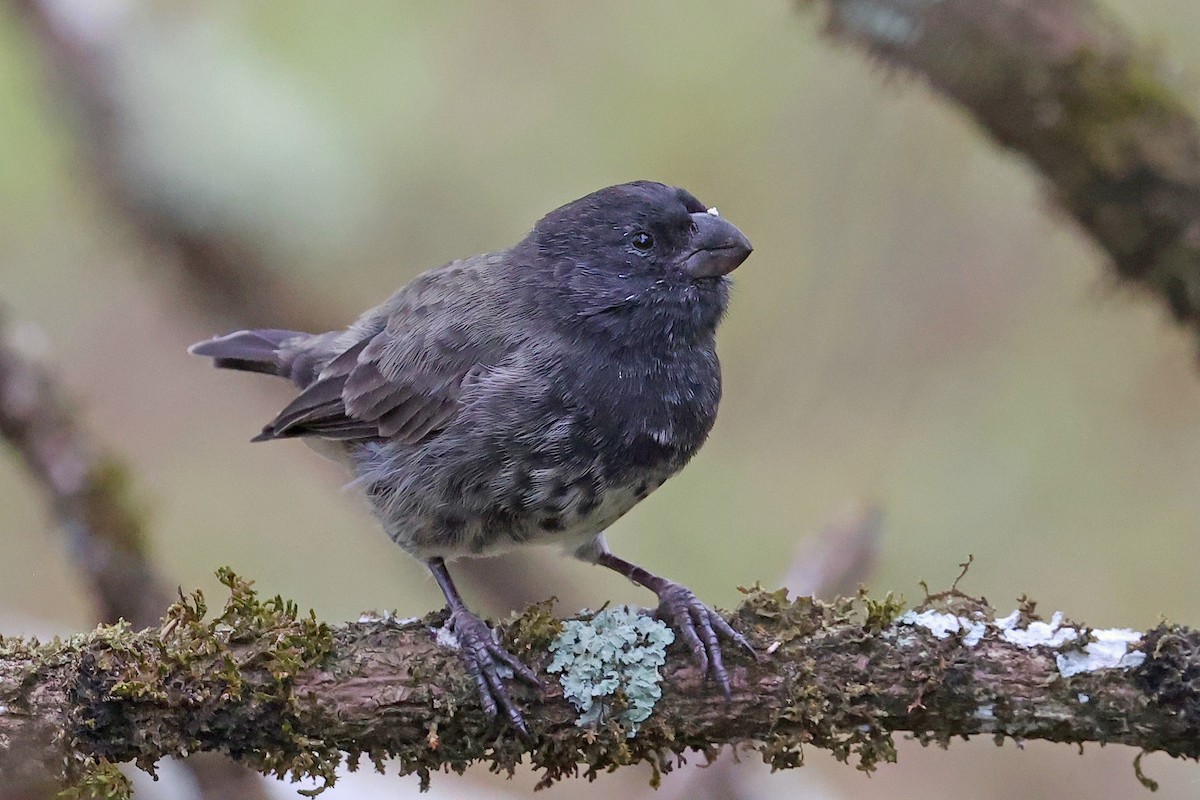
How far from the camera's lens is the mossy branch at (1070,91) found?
3523 millimetres

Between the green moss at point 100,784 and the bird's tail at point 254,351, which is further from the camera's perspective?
the bird's tail at point 254,351

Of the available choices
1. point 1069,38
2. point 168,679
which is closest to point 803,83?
point 1069,38

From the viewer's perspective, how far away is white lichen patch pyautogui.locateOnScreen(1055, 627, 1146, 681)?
2.41 metres

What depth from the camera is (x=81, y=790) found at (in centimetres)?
228

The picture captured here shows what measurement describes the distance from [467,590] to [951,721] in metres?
3.48

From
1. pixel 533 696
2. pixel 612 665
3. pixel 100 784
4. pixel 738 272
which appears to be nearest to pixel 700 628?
pixel 612 665

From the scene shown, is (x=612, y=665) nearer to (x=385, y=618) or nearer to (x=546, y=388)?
(x=385, y=618)

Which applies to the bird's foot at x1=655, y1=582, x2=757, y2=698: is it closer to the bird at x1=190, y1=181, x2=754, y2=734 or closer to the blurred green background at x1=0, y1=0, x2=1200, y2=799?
the bird at x1=190, y1=181, x2=754, y2=734

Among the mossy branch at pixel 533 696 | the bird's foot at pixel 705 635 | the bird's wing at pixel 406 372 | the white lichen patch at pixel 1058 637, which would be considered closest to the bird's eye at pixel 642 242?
the bird's wing at pixel 406 372

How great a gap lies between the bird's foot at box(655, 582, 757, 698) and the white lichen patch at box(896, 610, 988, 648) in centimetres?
37

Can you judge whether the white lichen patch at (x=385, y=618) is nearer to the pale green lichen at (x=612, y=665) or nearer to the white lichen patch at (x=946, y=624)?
the pale green lichen at (x=612, y=665)

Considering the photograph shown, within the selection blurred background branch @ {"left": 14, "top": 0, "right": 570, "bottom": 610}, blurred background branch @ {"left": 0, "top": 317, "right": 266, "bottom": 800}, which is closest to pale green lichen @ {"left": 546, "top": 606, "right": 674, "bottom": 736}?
blurred background branch @ {"left": 0, "top": 317, "right": 266, "bottom": 800}

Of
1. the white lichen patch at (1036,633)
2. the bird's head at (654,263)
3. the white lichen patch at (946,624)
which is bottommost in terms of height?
the white lichen patch at (946,624)

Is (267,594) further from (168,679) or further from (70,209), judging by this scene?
(168,679)
